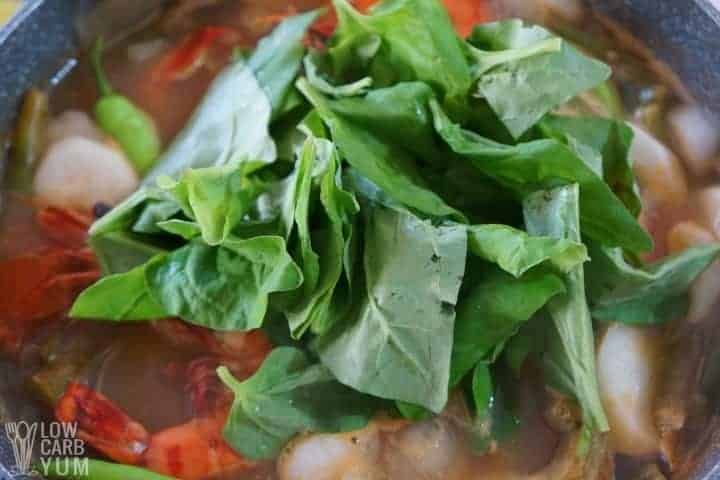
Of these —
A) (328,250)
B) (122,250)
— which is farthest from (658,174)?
(122,250)

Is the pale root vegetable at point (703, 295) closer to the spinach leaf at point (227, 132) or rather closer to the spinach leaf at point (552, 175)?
the spinach leaf at point (552, 175)

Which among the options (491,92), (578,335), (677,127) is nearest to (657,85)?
(677,127)

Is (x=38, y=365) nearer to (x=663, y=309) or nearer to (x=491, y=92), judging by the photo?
(x=491, y=92)

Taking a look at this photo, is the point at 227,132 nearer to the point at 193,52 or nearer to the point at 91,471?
the point at 193,52

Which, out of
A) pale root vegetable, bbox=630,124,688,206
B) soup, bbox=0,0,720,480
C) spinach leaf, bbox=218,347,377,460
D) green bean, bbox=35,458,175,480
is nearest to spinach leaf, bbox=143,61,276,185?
soup, bbox=0,0,720,480

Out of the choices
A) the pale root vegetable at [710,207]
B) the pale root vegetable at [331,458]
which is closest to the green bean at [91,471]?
the pale root vegetable at [331,458]

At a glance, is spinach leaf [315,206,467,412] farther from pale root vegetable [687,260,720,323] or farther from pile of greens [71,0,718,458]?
pale root vegetable [687,260,720,323]
